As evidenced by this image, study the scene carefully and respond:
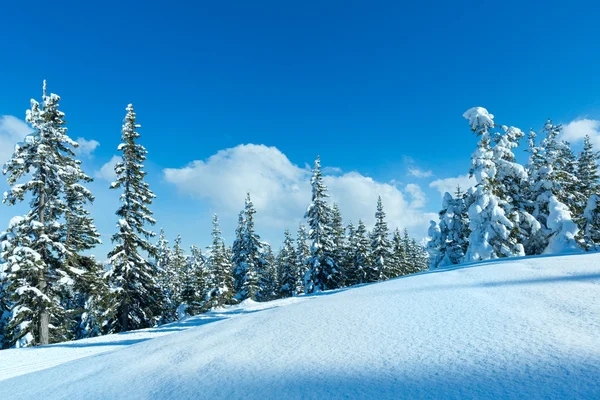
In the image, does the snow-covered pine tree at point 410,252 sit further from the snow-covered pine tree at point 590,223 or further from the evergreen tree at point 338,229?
the snow-covered pine tree at point 590,223

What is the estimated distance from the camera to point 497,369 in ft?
8.68

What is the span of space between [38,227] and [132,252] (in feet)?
18.7

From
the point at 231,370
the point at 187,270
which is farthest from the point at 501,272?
the point at 187,270

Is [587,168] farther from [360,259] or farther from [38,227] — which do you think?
[38,227]

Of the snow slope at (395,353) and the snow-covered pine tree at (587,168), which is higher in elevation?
the snow-covered pine tree at (587,168)

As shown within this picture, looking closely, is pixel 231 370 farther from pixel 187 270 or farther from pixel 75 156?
pixel 187 270

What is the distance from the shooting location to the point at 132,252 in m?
20.8

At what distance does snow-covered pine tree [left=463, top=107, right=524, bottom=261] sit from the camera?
16.6 meters

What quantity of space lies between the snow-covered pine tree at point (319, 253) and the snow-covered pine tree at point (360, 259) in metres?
5.55

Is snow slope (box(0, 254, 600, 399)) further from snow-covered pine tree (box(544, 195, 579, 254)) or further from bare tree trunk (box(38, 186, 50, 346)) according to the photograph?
bare tree trunk (box(38, 186, 50, 346))

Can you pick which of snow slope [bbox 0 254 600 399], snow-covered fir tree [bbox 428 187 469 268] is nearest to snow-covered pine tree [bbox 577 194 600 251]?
snow-covered fir tree [bbox 428 187 469 268]

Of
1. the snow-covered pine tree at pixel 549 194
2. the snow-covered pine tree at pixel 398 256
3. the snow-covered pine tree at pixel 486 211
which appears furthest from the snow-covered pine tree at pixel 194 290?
the snow-covered pine tree at pixel 549 194

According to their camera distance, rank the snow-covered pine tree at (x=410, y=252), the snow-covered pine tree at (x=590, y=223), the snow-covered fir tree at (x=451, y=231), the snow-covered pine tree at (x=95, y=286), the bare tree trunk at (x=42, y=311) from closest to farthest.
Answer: the snow-covered pine tree at (x=590, y=223)
the bare tree trunk at (x=42, y=311)
the snow-covered pine tree at (x=95, y=286)
the snow-covered fir tree at (x=451, y=231)
the snow-covered pine tree at (x=410, y=252)

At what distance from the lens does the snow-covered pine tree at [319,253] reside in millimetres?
32219
